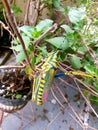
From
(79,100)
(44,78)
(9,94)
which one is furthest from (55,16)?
(44,78)

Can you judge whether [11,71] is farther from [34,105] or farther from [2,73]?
[34,105]

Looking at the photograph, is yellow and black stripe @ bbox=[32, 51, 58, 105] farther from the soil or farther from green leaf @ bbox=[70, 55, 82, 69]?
the soil

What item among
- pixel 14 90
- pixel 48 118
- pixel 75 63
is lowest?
pixel 48 118

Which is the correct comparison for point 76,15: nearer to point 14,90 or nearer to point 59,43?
point 59,43

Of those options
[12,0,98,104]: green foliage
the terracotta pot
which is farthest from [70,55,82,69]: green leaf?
the terracotta pot

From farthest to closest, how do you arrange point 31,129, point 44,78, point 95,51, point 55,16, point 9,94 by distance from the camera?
1. point 55,16
2. point 31,129
3. point 9,94
4. point 95,51
5. point 44,78

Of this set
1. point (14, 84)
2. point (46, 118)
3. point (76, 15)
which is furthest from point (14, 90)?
point (76, 15)

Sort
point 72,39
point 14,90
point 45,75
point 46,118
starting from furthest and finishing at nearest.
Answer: point 46,118, point 14,90, point 72,39, point 45,75

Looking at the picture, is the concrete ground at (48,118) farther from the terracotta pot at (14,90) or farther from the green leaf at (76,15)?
the green leaf at (76,15)
